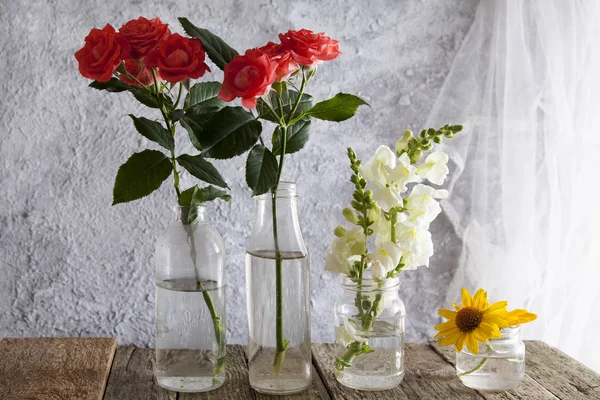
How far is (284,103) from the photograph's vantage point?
3.40 ft

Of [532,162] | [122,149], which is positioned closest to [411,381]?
[532,162]

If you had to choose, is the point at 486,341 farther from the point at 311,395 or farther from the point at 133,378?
the point at 133,378

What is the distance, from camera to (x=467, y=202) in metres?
1.99

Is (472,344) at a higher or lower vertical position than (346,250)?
lower

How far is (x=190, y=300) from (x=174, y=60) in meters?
0.32

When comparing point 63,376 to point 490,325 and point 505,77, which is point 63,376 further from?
point 505,77

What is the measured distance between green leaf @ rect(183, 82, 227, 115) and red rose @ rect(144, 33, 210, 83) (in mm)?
83

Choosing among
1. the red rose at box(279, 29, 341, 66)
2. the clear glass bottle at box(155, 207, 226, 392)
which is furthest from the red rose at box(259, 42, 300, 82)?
the clear glass bottle at box(155, 207, 226, 392)

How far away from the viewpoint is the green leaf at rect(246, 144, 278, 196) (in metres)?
0.95

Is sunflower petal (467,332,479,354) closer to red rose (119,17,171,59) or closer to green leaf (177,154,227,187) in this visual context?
green leaf (177,154,227,187)

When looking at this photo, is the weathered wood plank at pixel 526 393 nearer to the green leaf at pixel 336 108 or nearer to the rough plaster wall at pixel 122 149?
the green leaf at pixel 336 108

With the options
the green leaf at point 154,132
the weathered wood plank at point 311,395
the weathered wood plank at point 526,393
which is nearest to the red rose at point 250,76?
the green leaf at point 154,132

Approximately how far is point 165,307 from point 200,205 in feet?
0.48

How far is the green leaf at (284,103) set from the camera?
3.22ft
